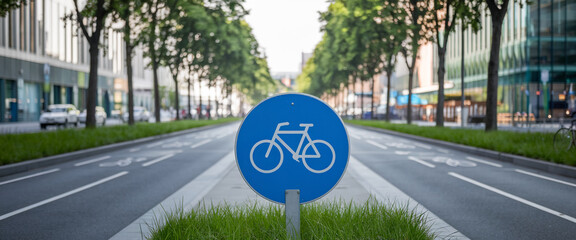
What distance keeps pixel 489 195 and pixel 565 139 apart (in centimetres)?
669

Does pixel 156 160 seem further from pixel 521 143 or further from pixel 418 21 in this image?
pixel 418 21

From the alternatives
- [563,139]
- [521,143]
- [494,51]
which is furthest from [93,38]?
[563,139]

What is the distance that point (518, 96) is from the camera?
159 feet

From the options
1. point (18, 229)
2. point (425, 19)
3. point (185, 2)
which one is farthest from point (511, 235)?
point (185, 2)

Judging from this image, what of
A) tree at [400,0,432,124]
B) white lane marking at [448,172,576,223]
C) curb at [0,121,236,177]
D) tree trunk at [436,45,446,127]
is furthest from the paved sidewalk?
tree at [400,0,432,124]

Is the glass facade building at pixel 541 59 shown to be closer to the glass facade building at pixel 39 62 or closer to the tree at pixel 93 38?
the glass facade building at pixel 39 62

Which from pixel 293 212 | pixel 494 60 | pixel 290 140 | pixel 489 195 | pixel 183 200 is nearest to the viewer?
pixel 290 140

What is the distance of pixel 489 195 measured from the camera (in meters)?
8.48

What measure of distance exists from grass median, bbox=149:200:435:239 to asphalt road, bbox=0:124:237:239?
4.15ft

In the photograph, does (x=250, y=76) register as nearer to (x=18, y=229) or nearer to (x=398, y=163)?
(x=398, y=163)

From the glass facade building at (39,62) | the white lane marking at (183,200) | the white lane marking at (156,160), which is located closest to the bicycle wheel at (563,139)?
the white lane marking at (183,200)

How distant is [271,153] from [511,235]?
3.26 meters

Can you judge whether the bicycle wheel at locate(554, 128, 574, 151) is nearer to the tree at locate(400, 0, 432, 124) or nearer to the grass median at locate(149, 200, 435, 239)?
the grass median at locate(149, 200, 435, 239)

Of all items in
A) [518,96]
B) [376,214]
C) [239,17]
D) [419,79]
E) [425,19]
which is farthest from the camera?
[419,79]
